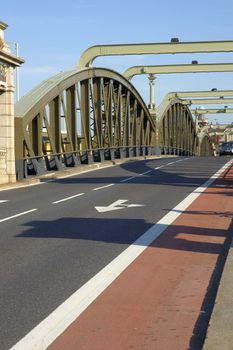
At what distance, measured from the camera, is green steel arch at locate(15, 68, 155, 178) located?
27.0m

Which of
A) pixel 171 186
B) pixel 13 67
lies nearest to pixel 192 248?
pixel 171 186

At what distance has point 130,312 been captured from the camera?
5.56 m

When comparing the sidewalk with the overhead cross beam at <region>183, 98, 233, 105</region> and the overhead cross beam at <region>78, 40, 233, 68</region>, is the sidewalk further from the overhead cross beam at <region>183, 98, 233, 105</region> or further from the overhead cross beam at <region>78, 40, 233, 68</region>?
the overhead cross beam at <region>183, 98, 233, 105</region>

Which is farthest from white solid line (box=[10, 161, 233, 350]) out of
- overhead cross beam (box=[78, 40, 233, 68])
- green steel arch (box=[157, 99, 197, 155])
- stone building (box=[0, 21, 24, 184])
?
green steel arch (box=[157, 99, 197, 155])

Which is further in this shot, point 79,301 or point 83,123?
point 83,123

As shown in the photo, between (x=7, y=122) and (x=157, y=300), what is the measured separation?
64.1 feet

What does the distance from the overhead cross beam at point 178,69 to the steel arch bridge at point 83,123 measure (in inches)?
116

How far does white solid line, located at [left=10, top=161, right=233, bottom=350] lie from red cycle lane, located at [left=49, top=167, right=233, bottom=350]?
9 centimetres

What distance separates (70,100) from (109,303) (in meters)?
27.8

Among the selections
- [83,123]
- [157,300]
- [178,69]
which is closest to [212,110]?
[178,69]

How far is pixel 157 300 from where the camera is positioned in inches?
235

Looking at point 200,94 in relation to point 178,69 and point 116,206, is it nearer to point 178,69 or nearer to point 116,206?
point 178,69

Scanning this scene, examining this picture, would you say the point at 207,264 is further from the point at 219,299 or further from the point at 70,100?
the point at 70,100

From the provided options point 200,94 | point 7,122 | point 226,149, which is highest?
point 200,94
